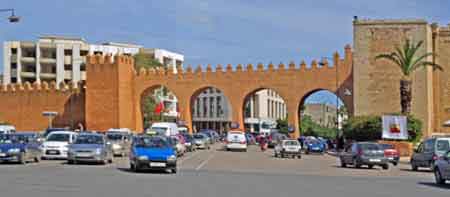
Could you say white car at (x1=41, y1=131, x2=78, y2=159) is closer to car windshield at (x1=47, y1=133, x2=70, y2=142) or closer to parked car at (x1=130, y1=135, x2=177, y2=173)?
car windshield at (x1=47, y1=133, x2=70, y2=142)

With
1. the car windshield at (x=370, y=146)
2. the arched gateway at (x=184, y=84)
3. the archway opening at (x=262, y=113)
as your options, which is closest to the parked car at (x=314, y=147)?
the arched gateway at (x=184, y=84)

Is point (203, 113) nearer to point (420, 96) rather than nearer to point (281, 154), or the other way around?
point (420, 96)

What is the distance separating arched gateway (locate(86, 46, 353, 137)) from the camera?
6731 centimetres

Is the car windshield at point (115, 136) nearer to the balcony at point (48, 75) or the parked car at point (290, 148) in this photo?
the parked car at point (290, 148)

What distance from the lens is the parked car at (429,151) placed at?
3135 centimetres

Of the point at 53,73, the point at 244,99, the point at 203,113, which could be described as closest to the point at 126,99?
the point at 244,99

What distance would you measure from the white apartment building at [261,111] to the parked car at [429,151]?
7693cm

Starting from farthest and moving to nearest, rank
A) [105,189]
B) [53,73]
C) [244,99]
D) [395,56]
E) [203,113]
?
[203,113] → [53,73] → [244,99] → [395,56] → [105,189]

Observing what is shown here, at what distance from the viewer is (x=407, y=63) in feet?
181

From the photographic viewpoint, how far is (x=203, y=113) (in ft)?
399

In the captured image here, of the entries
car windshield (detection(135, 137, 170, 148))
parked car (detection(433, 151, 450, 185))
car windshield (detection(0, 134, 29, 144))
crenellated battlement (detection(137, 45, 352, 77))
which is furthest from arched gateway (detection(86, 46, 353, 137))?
parked car (detection(433, 151, 450, 185))

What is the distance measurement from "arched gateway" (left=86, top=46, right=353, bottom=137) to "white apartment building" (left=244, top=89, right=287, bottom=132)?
126ft

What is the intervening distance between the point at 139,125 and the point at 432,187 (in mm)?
55706

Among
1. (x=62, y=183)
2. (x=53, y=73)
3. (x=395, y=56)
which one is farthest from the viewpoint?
(x=53, y=73)
